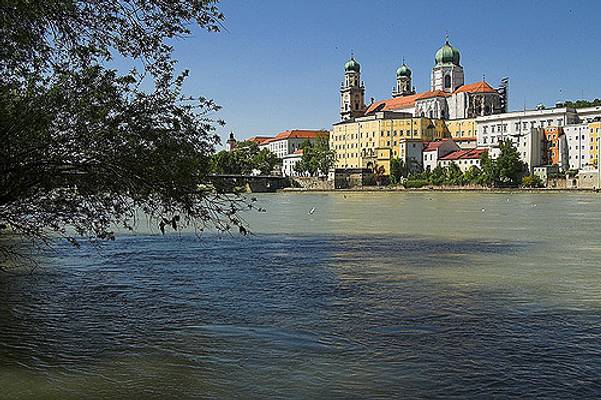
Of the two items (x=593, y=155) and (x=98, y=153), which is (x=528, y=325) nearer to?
(x=98, y=153)

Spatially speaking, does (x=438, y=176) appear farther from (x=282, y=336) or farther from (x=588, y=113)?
(x=282, y=336)

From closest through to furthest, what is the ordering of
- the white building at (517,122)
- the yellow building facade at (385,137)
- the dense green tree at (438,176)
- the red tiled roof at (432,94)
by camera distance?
the dense green tree at (438,176) < the white building at (517,122) < the yellow building facade at (385,137) < the red tiled roof at (432,94)

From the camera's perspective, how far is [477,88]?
181m

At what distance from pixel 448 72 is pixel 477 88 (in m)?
14.0

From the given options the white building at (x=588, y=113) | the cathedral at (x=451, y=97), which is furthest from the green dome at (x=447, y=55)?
the white building at (x=588, y=113)

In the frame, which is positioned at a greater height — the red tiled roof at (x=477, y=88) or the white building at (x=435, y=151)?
the red tiled roof at (x=477, y=88)

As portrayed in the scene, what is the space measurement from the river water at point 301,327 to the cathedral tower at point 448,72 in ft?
578

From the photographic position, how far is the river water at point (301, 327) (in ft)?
29.0

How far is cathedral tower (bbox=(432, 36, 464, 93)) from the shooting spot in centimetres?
19225

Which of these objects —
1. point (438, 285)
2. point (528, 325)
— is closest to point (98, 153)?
point (528, 325)

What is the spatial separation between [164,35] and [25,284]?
8020 mm

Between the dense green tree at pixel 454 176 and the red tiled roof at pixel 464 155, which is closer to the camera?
the dense green tree at pixel 454 176

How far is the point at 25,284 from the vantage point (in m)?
16.3

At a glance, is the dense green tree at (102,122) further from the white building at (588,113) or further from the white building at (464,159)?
the white building at (588,113)
